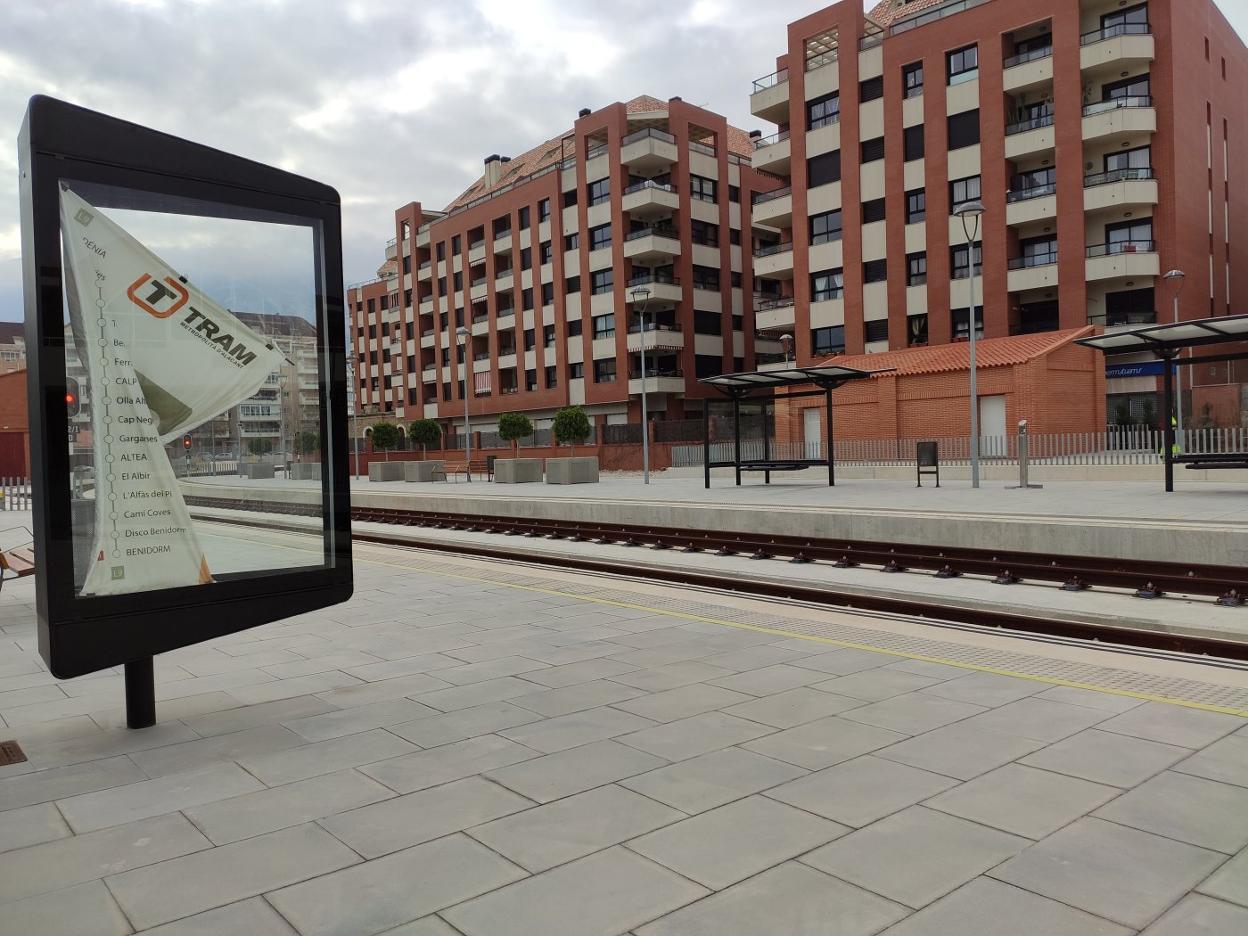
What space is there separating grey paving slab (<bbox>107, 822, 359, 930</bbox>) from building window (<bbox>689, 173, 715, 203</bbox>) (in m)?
53.7

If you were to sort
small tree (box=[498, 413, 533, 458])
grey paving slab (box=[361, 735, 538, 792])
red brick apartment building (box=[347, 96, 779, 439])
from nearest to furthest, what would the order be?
grey paving slab (box=[361, 735, 538, 792]) < small tree (box=[498, 413, 533, 458]) < red brick apartment building (box=[347, 96, 779, 439])

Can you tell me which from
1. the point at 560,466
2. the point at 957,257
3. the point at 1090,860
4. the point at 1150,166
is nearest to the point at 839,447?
the point at 560,466

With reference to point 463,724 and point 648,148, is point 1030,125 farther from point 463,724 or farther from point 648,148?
point 463,724

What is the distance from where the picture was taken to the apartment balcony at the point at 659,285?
52469 millimetres

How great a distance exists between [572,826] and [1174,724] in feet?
11.2

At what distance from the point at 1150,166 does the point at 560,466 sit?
25855mm

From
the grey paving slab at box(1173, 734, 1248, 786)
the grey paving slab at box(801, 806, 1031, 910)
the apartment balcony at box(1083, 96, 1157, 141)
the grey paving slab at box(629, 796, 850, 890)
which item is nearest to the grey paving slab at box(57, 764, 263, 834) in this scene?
the grey paving slab at box(629, 796, 850, 890)

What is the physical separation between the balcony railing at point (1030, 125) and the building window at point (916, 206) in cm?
416

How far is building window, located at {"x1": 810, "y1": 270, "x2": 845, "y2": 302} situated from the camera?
45.1 m

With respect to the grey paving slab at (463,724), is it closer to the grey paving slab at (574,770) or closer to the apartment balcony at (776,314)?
the grey paving slab at (574,770)

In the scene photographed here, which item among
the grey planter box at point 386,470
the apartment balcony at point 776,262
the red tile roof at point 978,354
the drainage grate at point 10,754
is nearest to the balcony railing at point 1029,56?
the red tile roof at point 978,354

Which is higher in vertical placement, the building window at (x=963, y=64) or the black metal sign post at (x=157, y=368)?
the building window at (x=963, y=64)

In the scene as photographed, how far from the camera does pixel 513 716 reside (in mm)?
5602

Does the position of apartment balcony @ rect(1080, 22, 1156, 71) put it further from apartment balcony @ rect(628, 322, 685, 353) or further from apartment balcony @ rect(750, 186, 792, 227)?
apartment balcony @ rect(628, 322, 685, 353)
